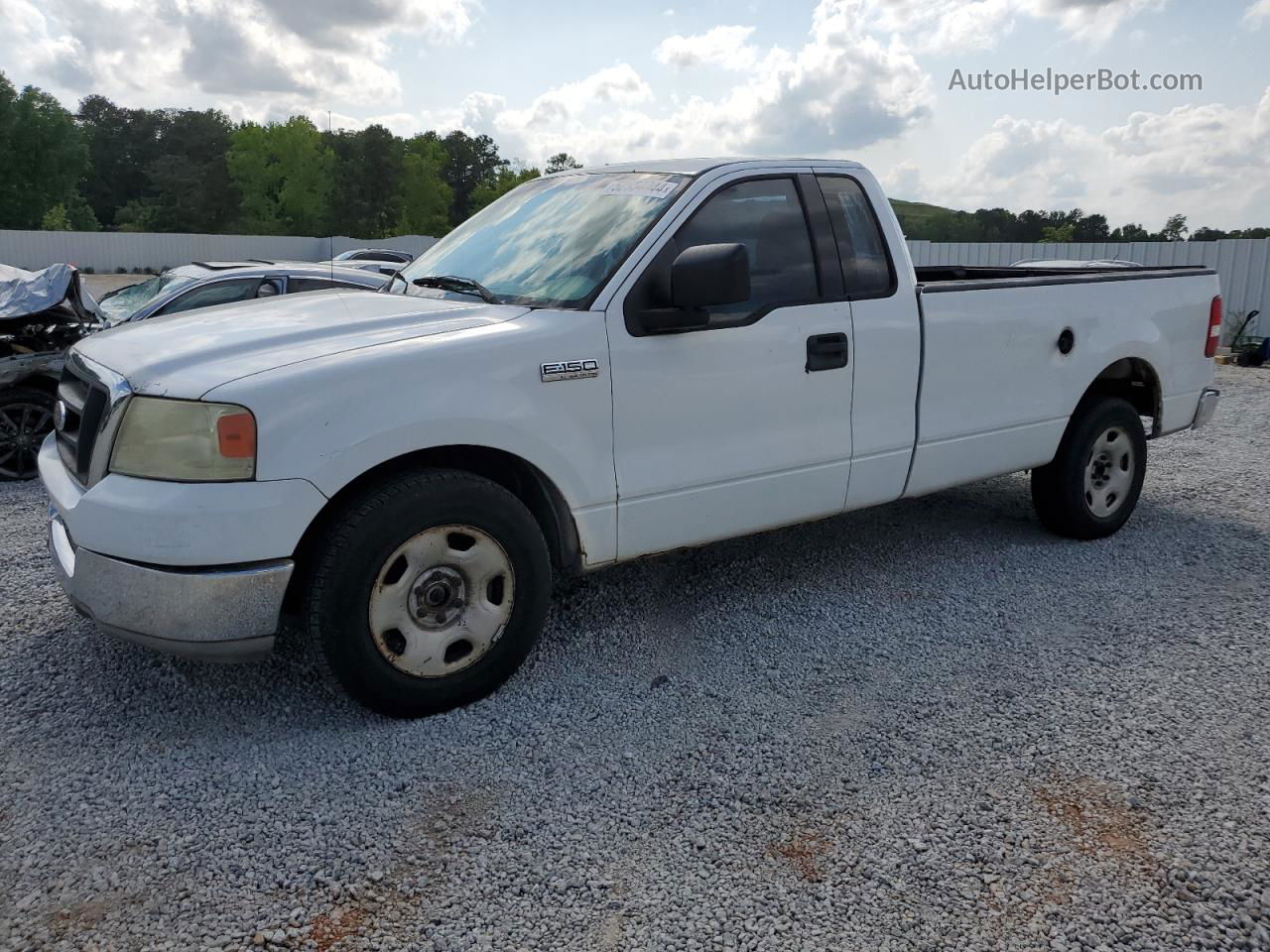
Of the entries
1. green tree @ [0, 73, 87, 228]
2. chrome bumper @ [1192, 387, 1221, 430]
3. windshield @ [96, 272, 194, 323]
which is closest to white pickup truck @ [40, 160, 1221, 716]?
chrome bumper @ [1192, 387, 1221, 430]

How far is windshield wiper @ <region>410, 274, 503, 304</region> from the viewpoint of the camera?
13.1 ft

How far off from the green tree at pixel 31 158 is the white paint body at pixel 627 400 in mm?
83442

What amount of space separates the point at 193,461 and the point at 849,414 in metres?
2.65

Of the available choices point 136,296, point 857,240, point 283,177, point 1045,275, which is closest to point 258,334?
point 857,240

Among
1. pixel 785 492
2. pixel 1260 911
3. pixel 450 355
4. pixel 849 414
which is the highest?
pixel 450 355

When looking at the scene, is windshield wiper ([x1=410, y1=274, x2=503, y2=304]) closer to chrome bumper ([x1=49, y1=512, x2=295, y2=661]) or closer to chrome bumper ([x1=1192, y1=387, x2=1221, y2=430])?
chrome bumper ([x1=49, y1=512, x2=295, y2=661])

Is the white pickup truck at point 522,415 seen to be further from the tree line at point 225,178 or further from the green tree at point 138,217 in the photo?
the green tree at point 138,217

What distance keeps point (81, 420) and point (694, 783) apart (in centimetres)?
242

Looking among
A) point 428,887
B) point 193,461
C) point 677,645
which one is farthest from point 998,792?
point 193,461

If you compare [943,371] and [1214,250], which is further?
[1214,250]

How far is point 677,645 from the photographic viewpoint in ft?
13.9

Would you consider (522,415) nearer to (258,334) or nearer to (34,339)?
(258,334)

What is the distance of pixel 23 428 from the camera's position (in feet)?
23.6

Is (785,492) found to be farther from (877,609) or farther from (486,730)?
(486,730)
